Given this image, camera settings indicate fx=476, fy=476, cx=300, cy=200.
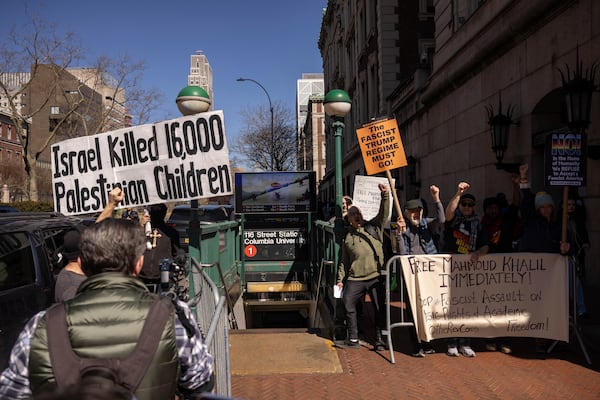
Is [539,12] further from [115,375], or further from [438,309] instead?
[115,375]

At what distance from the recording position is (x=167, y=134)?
5.20 meters

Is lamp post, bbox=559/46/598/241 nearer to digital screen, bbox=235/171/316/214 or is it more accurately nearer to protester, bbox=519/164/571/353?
protester, bbox=519/164/571/353

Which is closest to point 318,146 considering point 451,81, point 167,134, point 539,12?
point 451,81

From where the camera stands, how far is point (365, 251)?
573 centimetres

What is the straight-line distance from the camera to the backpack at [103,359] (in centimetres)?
168

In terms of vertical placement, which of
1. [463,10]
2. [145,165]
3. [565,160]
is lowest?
[565,160]

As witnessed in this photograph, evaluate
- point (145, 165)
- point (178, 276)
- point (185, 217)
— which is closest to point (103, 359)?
point (145, 165)

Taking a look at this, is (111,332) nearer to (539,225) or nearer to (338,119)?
(539,225)

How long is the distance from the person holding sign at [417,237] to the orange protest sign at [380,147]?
0.67 m

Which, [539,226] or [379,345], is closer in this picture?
[539,226]

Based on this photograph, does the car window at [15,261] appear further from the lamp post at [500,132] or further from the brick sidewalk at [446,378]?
the lamp post at [500,132]

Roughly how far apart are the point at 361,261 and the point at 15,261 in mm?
3667

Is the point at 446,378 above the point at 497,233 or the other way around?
the other way around

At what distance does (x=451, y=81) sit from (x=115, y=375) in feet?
43.7
